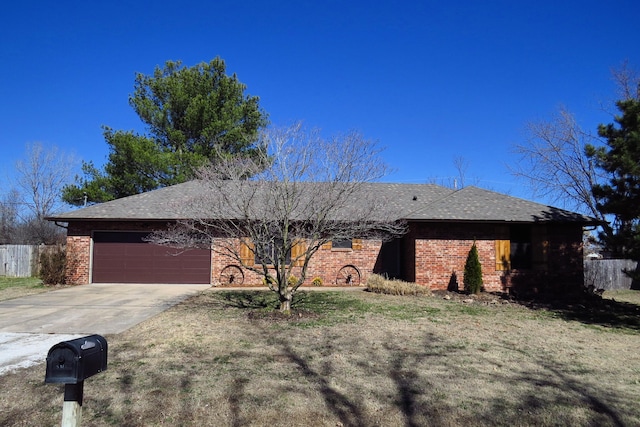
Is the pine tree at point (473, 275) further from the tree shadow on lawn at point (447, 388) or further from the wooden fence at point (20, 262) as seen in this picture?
the wooden fence at point (20, 262)

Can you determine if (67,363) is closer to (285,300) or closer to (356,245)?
(285,300)

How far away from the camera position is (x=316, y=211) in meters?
9.43

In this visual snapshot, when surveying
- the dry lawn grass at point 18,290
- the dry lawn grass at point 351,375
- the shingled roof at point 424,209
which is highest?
the shingled roof at point 424,209

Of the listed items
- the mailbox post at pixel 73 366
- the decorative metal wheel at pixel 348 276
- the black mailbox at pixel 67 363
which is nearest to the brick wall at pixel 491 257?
the decorative metal wheel at pixel 348 276

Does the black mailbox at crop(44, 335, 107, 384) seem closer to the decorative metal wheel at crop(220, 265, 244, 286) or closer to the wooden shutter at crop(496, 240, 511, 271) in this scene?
the decorative metal wheel at crop(220, 265, 244, 286)

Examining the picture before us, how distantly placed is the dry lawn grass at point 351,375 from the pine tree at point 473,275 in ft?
13.4

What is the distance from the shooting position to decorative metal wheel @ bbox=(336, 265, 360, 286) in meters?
15.8

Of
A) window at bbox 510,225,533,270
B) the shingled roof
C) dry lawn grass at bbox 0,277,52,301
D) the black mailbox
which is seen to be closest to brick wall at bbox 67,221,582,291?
window at bbox 510,225,533,270

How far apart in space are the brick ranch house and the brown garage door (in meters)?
0.04

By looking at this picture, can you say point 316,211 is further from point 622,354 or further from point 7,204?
point 7,204

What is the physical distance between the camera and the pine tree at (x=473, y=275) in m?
13.5

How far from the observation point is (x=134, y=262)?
15.9 meters

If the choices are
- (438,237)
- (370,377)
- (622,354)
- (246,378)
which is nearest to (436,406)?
(370,377)

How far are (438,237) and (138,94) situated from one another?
19.0m
